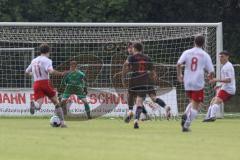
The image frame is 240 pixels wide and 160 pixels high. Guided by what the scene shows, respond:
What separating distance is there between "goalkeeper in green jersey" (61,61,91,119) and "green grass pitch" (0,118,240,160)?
5.02m

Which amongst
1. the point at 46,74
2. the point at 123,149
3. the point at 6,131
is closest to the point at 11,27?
the point at 46,74

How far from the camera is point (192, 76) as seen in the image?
17375 millimetres

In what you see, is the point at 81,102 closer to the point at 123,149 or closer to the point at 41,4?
the point at 123,149

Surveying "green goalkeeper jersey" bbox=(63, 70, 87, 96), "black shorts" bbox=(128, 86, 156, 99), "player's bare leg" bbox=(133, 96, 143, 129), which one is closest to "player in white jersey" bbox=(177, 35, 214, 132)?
"player's bare leg" bbox=(133, 96, 143, 129)

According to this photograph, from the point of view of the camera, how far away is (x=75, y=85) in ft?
76.1

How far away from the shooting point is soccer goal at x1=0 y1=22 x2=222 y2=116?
25.6 metres

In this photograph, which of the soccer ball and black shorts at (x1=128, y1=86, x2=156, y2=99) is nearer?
black shorts at (x1=128, y1=86, x2=156, y2=99)

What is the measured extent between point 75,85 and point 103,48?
3.77 m

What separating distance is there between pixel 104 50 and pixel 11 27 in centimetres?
297

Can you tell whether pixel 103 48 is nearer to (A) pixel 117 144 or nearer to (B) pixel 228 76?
(B) pixel 228 76

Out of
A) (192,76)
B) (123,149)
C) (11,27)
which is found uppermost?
(11,27)

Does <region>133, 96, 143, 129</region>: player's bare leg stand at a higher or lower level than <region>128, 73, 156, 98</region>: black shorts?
lower

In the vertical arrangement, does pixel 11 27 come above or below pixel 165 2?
below

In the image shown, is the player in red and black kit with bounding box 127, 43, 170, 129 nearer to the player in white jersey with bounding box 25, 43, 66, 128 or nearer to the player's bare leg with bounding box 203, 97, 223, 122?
the player in white jersey with bounding box 25, 43, 66, 128
